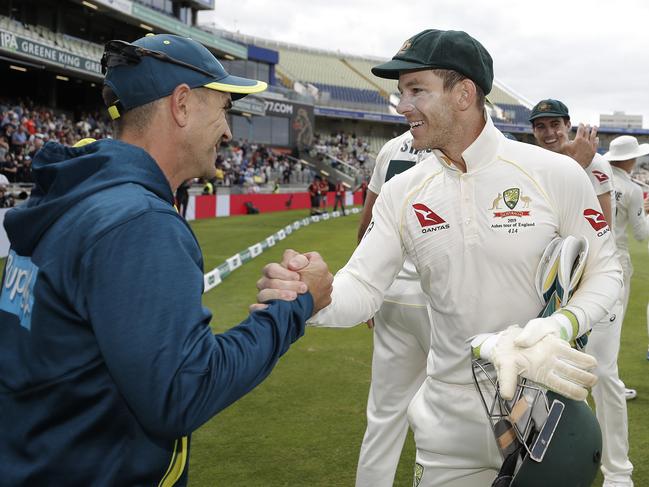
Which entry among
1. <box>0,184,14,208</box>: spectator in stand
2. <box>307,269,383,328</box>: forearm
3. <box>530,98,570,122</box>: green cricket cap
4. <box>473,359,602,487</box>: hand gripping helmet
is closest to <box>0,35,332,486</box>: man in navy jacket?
<box>307,269,383,328</box>: forearm

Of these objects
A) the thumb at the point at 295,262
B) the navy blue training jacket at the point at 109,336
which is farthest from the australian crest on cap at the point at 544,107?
the navy blue training jacket at the point at 109,336

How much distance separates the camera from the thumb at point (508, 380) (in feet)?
7.10

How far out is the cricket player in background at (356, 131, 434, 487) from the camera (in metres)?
3.93

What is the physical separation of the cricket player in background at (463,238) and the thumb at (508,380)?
1.71 feet

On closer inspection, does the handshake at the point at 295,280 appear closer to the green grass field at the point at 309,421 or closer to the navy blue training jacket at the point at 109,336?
the navy blue training jacket at the point at 109,336

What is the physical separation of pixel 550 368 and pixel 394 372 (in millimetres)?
1907

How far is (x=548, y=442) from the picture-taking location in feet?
7.21

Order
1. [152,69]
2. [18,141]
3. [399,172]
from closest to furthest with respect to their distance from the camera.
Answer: [152,69]
[399,172]
[18,141]

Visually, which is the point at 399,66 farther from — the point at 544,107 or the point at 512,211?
the point at 544,107

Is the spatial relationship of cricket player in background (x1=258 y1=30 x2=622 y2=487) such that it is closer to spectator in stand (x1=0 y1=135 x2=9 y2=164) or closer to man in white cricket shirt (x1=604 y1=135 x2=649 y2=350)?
man in white cricket shirt (x1=604 y1=135 x2=649 y2=350)

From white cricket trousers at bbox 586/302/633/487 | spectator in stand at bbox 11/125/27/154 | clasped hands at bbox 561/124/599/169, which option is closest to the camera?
white cricket trousers at bbox 586/302/633/487

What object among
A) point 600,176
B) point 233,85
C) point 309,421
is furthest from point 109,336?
point 309,421

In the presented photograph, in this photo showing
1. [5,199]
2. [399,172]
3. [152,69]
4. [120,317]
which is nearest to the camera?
[120,317]

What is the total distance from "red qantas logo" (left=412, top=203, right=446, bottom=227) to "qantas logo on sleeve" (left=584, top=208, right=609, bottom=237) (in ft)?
1.91
